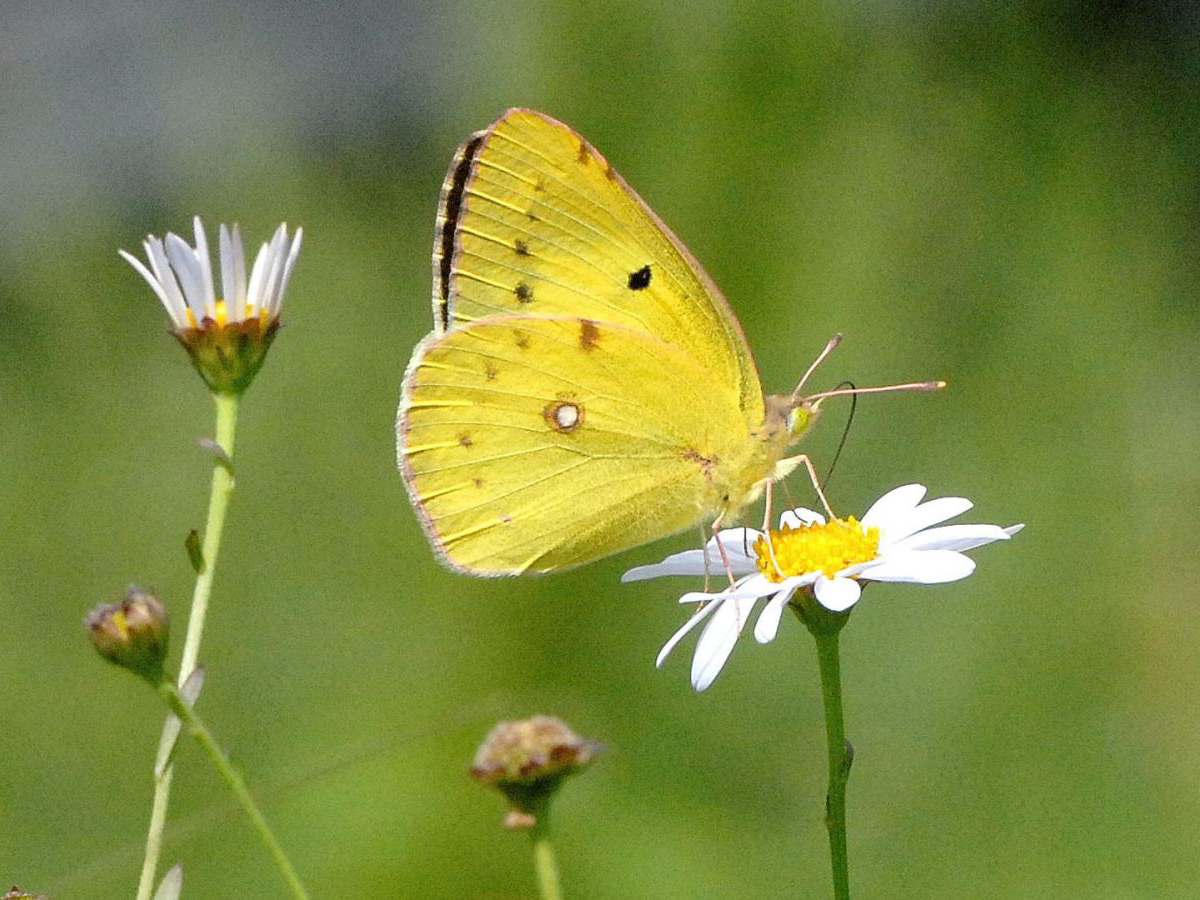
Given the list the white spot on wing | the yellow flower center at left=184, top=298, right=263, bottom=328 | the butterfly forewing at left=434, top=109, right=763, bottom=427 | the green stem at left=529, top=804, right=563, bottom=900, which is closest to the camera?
the green stem at left=529, top=804, right=563, bottom=900

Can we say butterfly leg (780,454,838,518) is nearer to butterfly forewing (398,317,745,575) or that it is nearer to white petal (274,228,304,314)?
butterfly forewing (398,317,745,575)

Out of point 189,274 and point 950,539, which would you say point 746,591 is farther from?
point 189,274

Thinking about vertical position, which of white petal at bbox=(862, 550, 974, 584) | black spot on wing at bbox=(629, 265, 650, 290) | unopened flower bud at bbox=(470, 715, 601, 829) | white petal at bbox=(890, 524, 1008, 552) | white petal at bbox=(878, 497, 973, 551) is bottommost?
unopened flower bud at bbox=(470, 715, 601, 829)

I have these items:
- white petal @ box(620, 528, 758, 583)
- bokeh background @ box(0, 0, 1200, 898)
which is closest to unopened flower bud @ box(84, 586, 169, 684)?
white petal @ box(620, 528, 758, 583)

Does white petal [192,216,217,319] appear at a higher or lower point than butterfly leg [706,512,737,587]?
higher

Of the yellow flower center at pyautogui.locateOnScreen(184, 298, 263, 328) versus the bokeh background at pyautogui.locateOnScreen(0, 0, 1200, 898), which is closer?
the yellow flower center at pyautogui.locateOnScreen(184, 298, 263, 328)

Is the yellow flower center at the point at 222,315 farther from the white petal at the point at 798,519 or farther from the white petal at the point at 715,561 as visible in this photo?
the white petal at the point at 798,519

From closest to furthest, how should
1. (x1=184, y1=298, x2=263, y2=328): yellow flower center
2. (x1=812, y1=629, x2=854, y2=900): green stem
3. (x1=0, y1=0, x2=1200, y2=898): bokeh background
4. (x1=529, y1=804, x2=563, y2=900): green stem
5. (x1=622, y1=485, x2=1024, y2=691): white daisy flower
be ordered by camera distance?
(x1=812, y1=629, x2=854, y2=900): green stem, (x1=529, y1=804, x2=563, y2=900): green stem, (x1=622, y1=485, x2=1024, y2=691): white daisy flower, (x1=184, y1=298, x2=263, y2=328): yellow flower center, (x1=0, y1=0, x2=1200, y2=898): bokeh background

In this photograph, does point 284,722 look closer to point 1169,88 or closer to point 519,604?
point 519,604
